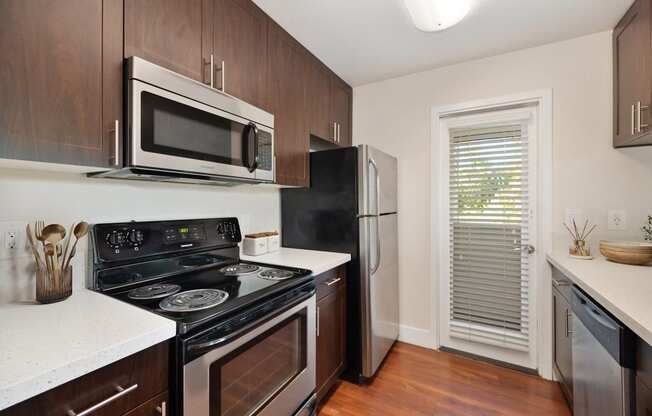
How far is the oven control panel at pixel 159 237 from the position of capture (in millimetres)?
1267

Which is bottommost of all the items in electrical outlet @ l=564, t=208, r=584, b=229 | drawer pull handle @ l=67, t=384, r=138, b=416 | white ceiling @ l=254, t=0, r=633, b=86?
drawer pull handle @ l=67, t=384, r=138, b=416

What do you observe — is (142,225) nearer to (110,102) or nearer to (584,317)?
(110,102)

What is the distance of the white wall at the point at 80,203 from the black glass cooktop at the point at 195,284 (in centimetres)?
18

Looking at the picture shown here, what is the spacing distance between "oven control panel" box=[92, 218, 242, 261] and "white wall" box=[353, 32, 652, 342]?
5.00 feet

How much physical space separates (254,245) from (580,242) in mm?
2082

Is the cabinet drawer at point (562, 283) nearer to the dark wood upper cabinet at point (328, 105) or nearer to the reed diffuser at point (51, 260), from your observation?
the dark wood upper cabinet at point (328, 105)

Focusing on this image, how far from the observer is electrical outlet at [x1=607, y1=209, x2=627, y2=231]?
190cm

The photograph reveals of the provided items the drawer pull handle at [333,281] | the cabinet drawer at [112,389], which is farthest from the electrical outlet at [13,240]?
the drawer pull handle at [333,281]

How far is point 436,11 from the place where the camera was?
4.98 feet

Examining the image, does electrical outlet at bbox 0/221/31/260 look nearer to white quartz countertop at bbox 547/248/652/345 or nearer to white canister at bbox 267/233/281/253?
white canister at bbox 267/233/281/253

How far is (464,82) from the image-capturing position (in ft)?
7.80

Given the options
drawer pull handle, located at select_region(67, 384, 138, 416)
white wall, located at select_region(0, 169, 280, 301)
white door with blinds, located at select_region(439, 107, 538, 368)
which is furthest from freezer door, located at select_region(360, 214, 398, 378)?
drawer pull handle, located at select_region(67, 384, 138, 416)

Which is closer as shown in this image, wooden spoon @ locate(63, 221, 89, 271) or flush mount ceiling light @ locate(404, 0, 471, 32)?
wooden spoon @ locate(63, 221, 89, 271)

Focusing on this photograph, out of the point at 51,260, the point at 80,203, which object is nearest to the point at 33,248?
the point at 51,260
